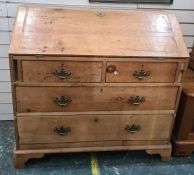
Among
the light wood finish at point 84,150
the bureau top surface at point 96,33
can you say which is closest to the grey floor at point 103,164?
the light wood finish at point 84,150

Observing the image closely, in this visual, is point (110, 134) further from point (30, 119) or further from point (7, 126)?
point (7, 126)

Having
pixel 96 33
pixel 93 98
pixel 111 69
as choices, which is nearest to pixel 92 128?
pixel 93 98

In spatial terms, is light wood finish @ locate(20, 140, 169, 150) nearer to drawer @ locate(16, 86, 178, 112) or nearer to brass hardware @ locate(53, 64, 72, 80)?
drawer @ locate(16, 86, 178, 112)

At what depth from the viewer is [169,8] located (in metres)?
2.69

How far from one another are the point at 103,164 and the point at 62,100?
0.73 metres

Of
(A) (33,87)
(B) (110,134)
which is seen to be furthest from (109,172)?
(A) (33,87)

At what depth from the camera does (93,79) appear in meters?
2.14

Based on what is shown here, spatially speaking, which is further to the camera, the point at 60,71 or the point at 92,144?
the point at 92,144

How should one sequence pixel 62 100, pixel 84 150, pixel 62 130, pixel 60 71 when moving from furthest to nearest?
pixel 84 150, pixel 62 130, pixel 62 100, pixel 60 71

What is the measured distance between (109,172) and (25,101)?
0.93 m

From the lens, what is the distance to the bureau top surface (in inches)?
81.1

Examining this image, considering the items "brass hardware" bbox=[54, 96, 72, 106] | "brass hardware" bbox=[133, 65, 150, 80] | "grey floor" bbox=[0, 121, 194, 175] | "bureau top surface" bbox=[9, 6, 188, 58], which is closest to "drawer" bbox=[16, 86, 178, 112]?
"brass hardware" bbox=[54, 96, 72, 106]

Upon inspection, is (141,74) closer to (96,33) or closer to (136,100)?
(136,100)

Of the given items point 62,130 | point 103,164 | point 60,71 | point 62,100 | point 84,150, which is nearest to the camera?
point 60,71
